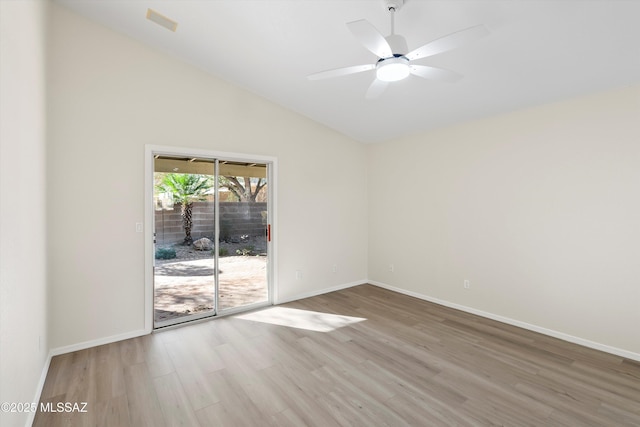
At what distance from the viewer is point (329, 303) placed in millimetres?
4484

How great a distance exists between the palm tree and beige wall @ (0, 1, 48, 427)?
1.20 m

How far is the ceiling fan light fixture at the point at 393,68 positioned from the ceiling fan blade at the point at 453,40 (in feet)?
0.17

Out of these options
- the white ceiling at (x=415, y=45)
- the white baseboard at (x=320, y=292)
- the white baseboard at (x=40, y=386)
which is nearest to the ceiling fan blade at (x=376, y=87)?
the white ceiling at (x=415, y=45)

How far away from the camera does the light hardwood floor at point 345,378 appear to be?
82.7 inches

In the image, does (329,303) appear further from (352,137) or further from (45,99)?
(45,99)

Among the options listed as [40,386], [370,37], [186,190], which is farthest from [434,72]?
[40,386]

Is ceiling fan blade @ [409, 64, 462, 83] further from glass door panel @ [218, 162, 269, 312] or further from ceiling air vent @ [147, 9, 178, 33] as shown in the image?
glass door panel @ [218, 162, 269, 312]

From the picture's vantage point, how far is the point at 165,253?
3.67m

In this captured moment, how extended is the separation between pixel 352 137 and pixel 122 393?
4607mm

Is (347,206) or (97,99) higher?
(97,99)

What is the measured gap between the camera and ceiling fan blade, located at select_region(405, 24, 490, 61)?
1704mm

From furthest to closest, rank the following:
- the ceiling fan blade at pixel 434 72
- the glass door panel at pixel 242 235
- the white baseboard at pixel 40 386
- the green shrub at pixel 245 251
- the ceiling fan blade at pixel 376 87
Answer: the green shrub at pixel 245 251 < the glass door panel at pixel 242 235 < the ceiling fan blade at pixel 376 87 < the ceiling fan blade at pixel 434 72 < the white baseboard at pixel 40 386

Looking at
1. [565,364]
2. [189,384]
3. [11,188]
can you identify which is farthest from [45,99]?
[565,364]

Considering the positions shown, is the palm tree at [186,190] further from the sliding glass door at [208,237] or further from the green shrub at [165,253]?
the green shrub at [165,253]
